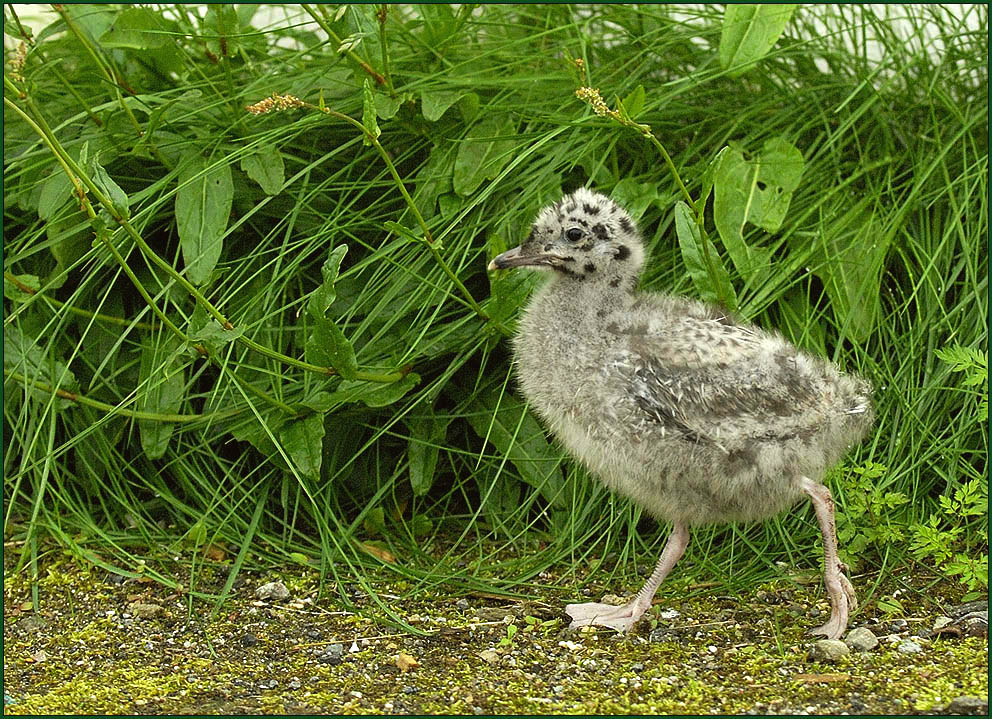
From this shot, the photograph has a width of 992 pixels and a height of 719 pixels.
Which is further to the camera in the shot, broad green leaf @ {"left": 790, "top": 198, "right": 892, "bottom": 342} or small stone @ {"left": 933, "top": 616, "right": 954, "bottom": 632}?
broad green leaf @ {"left": 790, "top": 198, "right": 892, "bottom": 342}

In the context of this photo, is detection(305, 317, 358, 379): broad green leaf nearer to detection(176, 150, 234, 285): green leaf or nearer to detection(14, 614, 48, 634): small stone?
detection(176, 150, 234, 285): green leaf

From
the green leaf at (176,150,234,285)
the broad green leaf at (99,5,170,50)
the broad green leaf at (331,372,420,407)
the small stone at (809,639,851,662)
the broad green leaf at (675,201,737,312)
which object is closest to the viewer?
the small stone at (809,639,851,662)

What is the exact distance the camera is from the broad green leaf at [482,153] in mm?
3518

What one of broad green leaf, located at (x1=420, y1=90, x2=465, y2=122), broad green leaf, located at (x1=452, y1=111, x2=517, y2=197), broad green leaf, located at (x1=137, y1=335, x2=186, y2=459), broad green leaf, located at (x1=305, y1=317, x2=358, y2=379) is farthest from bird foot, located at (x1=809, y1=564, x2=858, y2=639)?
broad green leaf, located at (x1=137, y1=335, x2=186, y2=459)

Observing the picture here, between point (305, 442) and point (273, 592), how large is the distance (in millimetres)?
419

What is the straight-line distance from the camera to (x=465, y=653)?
2883mm

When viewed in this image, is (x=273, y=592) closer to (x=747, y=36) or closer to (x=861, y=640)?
(x=861, y=640)

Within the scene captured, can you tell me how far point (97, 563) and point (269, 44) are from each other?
2007mm

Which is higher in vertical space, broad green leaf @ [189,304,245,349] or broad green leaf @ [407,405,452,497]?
broad green leaf @ [189,304,245,349]

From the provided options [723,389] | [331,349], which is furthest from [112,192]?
[723,389]

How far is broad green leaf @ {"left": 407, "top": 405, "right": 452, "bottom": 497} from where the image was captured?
356 cm

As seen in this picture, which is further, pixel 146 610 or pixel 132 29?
pixel 132 29

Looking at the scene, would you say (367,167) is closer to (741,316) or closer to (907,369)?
(741,316)

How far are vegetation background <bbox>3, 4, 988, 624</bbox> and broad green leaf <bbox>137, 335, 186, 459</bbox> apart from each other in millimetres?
10
